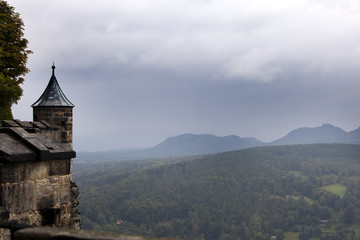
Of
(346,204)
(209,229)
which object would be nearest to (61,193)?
(209,229)

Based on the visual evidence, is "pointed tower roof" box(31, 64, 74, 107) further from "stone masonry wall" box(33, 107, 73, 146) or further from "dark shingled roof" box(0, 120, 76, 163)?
"dark shingled roof" box(0, 120, 76, 163)

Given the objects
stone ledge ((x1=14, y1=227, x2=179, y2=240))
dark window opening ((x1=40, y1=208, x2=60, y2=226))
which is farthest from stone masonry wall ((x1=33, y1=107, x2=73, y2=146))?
stone ledge ((x1=14, y1=227, x2=179, y2=240))

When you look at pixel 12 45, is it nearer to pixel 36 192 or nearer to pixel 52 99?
pixel 52 99

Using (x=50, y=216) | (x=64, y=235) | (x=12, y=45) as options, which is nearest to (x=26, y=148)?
(x=50, y=216)

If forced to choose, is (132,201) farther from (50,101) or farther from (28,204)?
(28,204)

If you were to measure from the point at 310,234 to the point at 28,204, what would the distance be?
162m

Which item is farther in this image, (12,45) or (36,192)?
(12,45)

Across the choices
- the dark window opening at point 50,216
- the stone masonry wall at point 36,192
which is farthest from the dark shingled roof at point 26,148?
the dark window opening at point 50,216

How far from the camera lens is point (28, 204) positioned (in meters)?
5.65

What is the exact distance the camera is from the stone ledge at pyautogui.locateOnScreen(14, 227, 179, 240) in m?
3.00

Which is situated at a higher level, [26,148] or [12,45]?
[12,45]

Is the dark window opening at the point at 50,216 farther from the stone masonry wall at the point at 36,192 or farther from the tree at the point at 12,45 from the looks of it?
the tree at the point at 12,45

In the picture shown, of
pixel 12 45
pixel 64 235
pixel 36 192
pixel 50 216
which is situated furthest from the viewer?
pixel 12 45

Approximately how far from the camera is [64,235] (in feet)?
10.6
